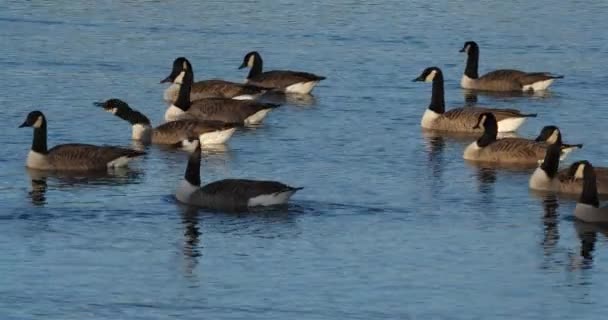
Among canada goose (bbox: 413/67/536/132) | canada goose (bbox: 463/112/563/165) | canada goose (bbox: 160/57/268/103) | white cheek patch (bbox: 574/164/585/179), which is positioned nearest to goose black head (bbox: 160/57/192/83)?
canada goose (bbox: 160/57/268/103)

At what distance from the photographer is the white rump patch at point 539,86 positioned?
3067 cm

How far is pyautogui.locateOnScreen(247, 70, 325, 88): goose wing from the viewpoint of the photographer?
3005 cm

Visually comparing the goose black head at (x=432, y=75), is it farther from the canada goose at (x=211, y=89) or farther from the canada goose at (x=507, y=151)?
the canada goose at (x=507, y=151)

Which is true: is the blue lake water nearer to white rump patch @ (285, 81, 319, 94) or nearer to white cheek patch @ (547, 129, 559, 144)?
white rump patch @ (285, 81, 319, 94)

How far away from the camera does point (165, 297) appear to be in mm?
15219

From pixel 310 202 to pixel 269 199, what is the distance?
743mm

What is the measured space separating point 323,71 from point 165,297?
59.1 feet

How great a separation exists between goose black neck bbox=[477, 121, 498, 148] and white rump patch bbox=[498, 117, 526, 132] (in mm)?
1907

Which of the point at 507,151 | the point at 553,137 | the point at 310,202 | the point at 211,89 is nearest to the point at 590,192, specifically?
the point at 553,137

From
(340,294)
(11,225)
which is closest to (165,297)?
(340,294)

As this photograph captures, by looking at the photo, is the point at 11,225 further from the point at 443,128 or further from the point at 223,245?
the point at 443,128

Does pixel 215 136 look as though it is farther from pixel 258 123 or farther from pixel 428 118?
pixel 428 118

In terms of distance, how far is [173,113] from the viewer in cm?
2698

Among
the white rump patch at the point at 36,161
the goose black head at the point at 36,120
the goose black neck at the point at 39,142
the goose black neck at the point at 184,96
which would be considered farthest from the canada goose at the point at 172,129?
the white rump patch at the point at 36,161
